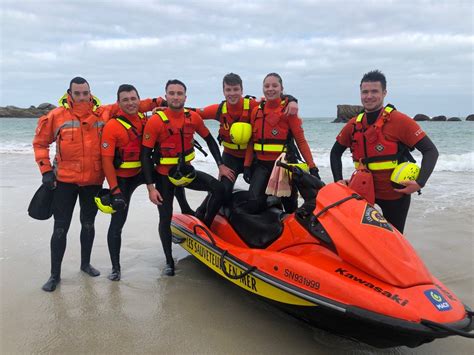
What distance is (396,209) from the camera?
3.35 metres

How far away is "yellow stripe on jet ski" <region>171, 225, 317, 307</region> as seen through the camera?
2.70m

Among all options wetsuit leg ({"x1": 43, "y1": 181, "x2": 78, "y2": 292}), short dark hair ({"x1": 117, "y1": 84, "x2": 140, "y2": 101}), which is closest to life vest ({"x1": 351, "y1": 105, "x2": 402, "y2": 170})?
short dark hair ({"x1": 117, "y1": 84, "x2": 140, "y2": 101})

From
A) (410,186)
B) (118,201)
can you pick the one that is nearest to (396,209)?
(410,186)

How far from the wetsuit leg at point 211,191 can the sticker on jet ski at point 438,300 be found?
Result: 2.12 metres

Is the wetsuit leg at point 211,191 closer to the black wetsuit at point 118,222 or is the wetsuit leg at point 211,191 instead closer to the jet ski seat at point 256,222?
the jet ski seat at point 256,222

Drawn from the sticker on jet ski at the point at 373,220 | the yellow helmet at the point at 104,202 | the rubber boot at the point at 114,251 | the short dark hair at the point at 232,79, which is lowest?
the rubber boot at the point at 114,251

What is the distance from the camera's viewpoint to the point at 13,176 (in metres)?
9.54

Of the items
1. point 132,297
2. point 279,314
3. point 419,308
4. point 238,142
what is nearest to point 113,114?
point 238,142

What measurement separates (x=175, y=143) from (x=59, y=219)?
50.1 inches

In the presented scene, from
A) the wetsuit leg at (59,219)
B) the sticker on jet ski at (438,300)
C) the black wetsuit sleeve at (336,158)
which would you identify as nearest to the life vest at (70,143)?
the wetsuit leg at (59,219)

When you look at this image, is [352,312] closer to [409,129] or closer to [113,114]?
[409,129]

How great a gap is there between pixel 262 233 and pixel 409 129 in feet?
4.59

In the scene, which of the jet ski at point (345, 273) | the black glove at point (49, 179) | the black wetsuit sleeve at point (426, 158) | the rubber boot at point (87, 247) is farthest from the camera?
the rubber boot at point (87, 247)

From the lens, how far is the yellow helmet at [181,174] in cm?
381
